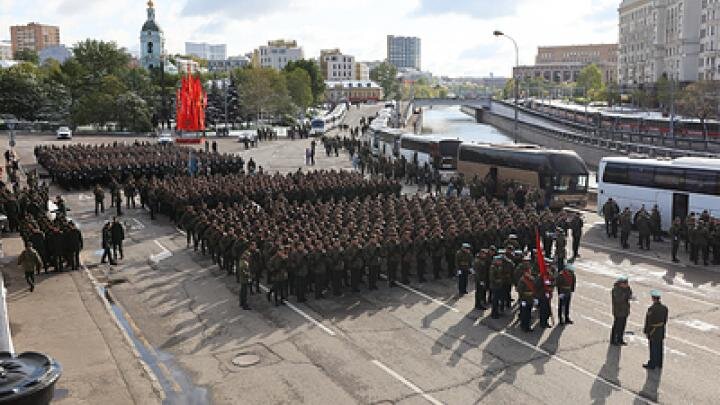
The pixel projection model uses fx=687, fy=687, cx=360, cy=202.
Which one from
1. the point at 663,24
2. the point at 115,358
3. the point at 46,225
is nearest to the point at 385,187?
the point at 46,225

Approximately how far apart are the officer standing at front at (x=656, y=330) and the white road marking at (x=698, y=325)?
2836 mm

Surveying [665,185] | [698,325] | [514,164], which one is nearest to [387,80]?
[514,164]

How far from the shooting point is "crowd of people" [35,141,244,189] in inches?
1374

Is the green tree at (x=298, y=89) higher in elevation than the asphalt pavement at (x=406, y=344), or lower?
higher

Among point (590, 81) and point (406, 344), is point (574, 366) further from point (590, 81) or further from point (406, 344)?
point (590, 81)

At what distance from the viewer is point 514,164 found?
1227 inches

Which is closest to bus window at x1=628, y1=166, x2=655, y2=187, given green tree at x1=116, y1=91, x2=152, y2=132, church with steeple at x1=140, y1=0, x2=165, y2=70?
green tree at x1=116, y1=91, x2=152, y2=132

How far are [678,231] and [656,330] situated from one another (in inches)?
385

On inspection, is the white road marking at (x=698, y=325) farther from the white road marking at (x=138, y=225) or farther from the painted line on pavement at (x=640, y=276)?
the white road marking at (x=138, y=225)

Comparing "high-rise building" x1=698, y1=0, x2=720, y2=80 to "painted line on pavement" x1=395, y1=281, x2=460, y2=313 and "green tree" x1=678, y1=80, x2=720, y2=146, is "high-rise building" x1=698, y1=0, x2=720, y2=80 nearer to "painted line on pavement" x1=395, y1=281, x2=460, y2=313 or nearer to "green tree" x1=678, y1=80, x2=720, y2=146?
"green tree" x1=678, y1=80, x2=720, y2=146

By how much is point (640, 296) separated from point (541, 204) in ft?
33.3

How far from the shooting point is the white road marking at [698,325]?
14.3 meters

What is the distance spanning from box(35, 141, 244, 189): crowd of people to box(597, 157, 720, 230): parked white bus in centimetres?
1977

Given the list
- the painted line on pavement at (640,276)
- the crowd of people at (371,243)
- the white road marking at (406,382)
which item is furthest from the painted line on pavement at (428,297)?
the painted line on pavement at (640,276)
